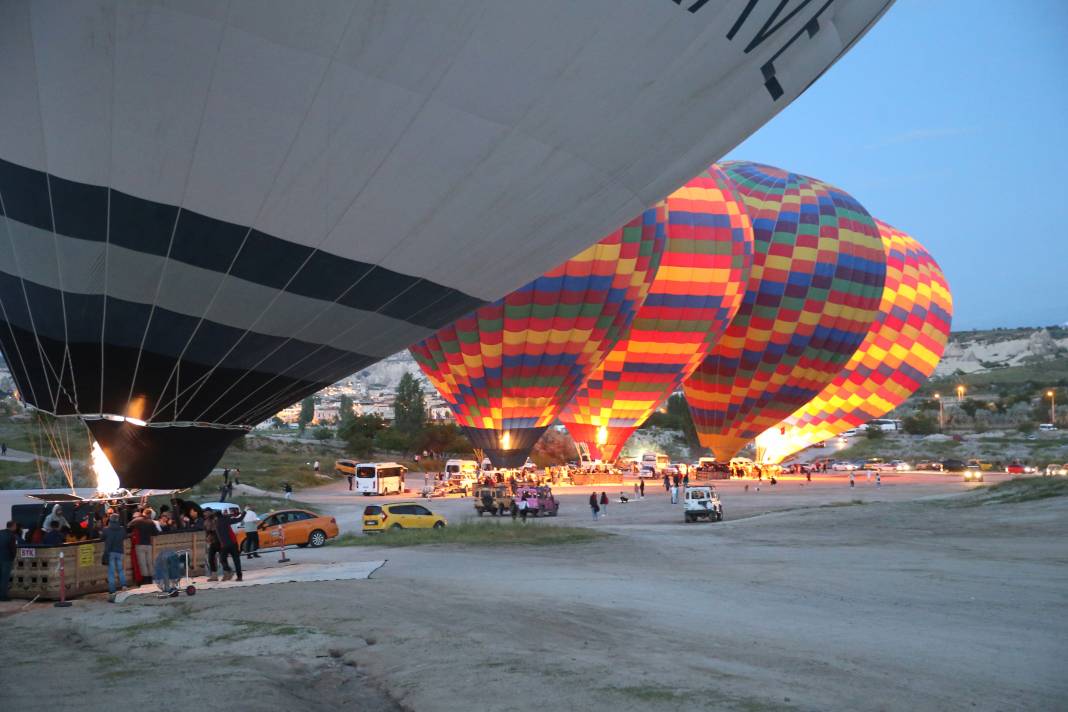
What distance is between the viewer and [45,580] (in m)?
12.0

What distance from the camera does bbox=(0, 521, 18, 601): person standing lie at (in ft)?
39.6

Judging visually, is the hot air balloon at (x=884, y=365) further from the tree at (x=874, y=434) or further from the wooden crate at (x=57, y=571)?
the wooden crate at (x=57, y=571)

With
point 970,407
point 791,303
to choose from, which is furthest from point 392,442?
point 970,407

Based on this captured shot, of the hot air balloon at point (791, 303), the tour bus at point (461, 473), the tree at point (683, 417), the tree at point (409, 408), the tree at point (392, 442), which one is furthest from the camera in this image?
the tree at point (683, 417)

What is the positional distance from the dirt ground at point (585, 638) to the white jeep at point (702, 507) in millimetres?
11541

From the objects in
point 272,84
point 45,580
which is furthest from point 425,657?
point 45,580

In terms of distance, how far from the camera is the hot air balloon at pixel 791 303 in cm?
5031

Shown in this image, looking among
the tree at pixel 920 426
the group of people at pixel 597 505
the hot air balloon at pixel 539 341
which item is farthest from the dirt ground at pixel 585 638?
the tree at pixel 920 426

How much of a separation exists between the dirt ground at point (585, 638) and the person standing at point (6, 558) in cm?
52

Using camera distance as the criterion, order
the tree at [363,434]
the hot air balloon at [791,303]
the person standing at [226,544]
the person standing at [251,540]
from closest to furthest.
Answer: the person standing at [226,544] < the person standing at [251,540] < the hot air balloon at [791,303] < the tree at [363,434]

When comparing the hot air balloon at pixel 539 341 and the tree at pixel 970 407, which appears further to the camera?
the tree at pixel 970 407

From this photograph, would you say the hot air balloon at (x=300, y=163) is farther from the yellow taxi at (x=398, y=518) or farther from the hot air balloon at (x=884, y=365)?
the hot air balloon at (x=884, y=365)

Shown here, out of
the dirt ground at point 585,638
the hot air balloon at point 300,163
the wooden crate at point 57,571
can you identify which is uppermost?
the hot air balloon at point 300,163

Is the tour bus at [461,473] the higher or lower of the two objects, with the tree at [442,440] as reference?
lower
